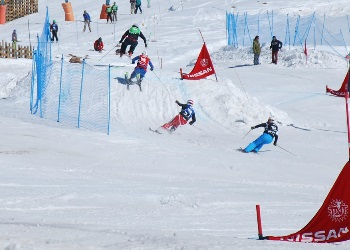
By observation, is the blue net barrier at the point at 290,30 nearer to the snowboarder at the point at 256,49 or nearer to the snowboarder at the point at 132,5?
the snowboarder at the point at 256,49

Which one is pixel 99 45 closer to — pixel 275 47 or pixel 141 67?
pixel 275 47

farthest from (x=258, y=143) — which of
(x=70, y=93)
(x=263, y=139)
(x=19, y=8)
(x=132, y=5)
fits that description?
(x=19, y=8)

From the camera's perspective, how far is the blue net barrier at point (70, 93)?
20.2m

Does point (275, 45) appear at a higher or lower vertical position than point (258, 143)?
higher

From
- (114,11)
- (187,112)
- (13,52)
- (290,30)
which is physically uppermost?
(114,11)

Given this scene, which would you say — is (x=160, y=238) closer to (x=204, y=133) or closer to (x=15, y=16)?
(x=204, y=133)

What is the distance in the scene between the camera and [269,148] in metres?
19.1

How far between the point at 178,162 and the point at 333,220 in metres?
7.58

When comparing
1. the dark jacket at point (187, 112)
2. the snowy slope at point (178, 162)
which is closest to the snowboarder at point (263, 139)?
the snowy slope at point (178, 162)

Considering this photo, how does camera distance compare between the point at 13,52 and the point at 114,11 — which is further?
the point at 114,11

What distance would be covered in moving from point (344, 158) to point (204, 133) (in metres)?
3.96

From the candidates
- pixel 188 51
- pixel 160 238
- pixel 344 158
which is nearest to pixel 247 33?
pixel 188 51

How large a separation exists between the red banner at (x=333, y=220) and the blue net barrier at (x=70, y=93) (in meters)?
11.2

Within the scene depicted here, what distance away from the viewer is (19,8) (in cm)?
4631
